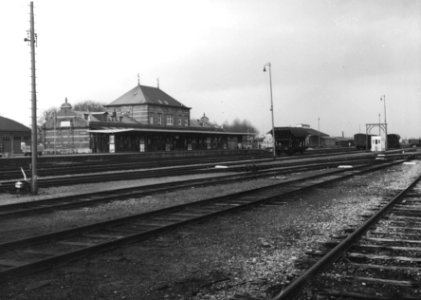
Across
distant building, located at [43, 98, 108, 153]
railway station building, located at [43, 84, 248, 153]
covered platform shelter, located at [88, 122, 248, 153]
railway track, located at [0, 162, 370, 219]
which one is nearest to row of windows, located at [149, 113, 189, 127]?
railway station building, located at [43, 84, 248, 153]

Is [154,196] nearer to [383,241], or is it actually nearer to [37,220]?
[37,220]

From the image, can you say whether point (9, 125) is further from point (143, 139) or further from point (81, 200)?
point (81, 200)

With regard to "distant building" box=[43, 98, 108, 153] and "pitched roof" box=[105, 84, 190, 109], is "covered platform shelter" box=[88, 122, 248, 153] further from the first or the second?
"pitched roof" box=[105, 84, 190, 109]

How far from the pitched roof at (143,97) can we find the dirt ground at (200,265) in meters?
80.7

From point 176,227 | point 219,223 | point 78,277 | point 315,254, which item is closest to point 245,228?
point 219,223

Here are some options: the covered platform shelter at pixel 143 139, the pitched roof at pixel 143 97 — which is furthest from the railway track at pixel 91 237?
the pitched roof at pixel 143 97

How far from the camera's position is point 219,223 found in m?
8.81

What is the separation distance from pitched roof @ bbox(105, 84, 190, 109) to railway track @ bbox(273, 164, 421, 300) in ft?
269

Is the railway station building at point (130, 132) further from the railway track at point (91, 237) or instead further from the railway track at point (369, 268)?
the railway track at point (369, 268)

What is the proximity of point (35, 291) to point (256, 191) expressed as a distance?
10083 mm

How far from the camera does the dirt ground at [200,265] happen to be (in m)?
4.67

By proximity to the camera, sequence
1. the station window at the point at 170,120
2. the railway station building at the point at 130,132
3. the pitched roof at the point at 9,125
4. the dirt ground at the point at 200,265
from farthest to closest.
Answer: the station window at the point at 170,120
the pitched roof at the point at 9,125
the railway station building at the point at 130,132
the dirt ground at the point at 200,265

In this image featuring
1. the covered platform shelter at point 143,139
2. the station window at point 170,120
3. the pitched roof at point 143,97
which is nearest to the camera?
the covered platform shelter at point 143,139

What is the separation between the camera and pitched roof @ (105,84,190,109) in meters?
88.7
